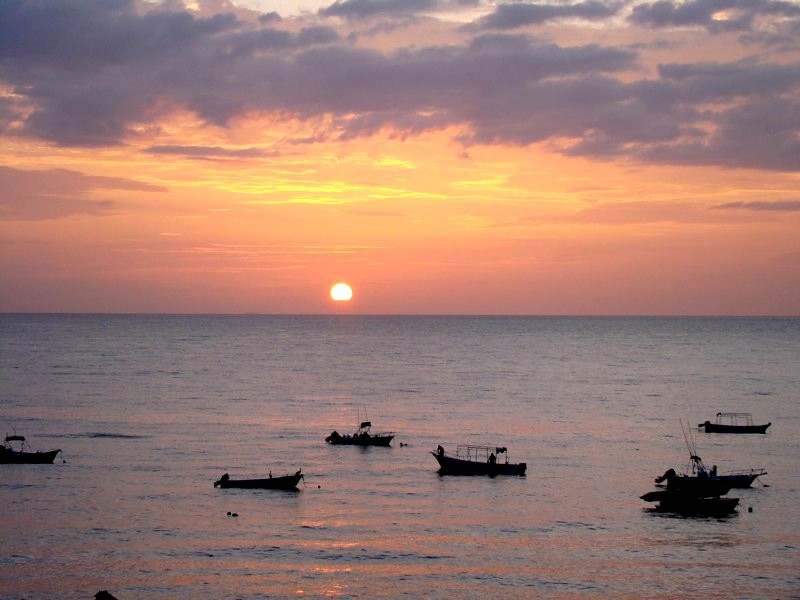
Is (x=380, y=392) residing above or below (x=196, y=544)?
above

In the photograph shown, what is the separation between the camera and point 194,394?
438 ft

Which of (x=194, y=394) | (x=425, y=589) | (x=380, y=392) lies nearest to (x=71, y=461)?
(x=425, y=589)

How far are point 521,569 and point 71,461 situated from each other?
44551mm

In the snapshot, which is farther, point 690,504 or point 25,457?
point 25,457

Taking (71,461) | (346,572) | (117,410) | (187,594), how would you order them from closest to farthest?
(187,594)
(346,572)
(71,461)
(117,410)

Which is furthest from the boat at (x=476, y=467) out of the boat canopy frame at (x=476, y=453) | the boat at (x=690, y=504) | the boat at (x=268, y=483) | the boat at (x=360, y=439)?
the boat at (x=360, y=439)

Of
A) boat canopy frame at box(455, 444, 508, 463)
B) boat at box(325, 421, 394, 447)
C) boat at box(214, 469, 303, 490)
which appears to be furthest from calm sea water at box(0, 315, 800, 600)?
boat canopy frame at box(455, 444, 508, 463)

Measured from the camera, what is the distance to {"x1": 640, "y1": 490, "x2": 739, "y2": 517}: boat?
62219 mm

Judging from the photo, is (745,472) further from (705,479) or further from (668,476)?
(668,476)

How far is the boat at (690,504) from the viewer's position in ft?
204

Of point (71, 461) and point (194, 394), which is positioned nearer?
point (71, 461)

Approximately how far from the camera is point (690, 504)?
62781mm

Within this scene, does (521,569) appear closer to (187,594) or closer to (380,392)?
(187,594)

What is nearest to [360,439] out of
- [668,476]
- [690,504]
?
[668,476]
